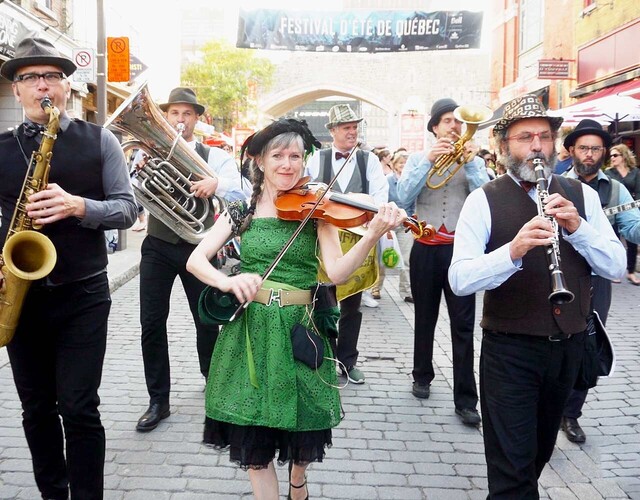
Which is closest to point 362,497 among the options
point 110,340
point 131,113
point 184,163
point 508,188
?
point 508,188

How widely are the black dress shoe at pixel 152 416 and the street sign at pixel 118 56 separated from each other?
31.1 feet

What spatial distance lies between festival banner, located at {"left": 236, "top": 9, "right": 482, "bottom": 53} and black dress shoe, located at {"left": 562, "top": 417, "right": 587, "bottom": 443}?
1661 cm

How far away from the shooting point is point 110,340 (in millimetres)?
6316

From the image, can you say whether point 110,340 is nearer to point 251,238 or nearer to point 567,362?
point 251,238

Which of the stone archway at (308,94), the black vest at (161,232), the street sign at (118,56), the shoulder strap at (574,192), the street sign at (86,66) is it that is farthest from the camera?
the stone archway at (308,94)

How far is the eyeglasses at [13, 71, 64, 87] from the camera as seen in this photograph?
285cm

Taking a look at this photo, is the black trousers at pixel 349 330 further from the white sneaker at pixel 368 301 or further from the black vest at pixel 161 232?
the white sneaker at pixel 368 301

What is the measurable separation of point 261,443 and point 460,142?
2691 mm

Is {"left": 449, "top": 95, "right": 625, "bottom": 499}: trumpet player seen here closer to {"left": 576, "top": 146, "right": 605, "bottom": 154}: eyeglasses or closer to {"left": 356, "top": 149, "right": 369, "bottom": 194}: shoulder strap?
{"left": 576, "top": 146, "right": 605, "bottom": 154}: eyeglasses

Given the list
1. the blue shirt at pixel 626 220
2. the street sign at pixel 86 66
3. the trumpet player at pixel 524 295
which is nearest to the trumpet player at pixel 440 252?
the blue shirt at pixel 626 220

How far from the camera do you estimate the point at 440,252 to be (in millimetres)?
4629

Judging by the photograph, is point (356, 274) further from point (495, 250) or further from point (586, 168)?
point (495, 250)

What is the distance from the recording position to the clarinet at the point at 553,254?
2.32m

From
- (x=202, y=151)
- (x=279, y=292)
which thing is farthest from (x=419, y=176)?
(x=279, y=292)
